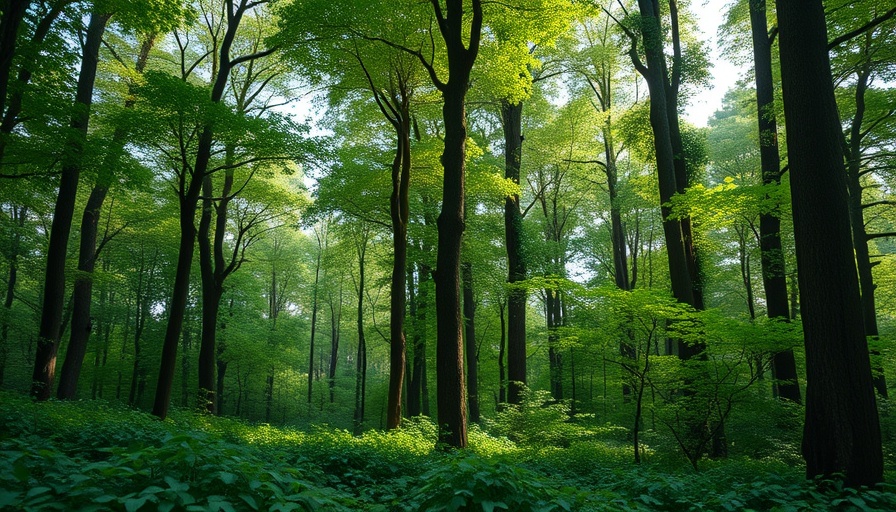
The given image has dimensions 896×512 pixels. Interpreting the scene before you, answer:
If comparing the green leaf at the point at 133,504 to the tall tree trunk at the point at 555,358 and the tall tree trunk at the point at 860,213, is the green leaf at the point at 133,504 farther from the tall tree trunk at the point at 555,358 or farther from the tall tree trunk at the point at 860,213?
the tall tree trunk at the point at 555,358

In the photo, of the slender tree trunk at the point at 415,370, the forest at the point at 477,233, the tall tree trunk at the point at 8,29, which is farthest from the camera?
the slender tree trunk at the point at 415,370

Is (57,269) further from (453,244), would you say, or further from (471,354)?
(471,354)

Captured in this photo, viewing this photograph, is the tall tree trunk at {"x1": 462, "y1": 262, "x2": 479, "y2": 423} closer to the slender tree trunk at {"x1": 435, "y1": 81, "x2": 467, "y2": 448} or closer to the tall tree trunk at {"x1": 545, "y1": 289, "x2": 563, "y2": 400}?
the tall tree trunk at {"x1": 545, "y1": 289, "x2": 563, "y2": 400}

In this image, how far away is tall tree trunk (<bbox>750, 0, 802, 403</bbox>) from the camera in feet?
35.0

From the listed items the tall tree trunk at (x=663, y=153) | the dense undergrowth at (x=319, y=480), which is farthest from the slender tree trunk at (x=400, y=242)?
the tall tree trunk at (x=663, y=153)

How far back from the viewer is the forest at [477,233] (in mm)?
4617

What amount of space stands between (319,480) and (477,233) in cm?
1302

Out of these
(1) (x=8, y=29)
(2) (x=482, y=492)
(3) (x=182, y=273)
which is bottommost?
(2) (x=482, y=492)

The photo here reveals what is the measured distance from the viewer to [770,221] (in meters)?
11.7

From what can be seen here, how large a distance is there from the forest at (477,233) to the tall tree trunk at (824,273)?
0.09 ft

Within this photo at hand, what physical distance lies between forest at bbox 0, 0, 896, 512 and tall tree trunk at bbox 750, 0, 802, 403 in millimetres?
66

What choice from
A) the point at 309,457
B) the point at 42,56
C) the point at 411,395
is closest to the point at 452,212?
the point at 309,457

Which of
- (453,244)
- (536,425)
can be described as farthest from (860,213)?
(453,244)

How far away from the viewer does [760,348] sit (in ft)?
25.1
